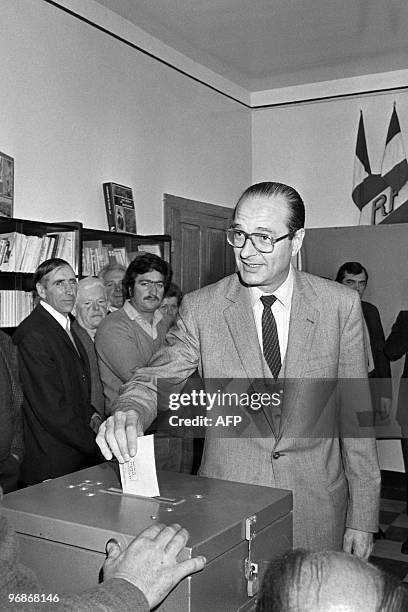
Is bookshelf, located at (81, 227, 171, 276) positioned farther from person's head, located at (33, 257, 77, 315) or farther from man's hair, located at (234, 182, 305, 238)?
man's hair, located at (234, 182, 305, 238)

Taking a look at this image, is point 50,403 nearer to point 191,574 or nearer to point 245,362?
point 245,362

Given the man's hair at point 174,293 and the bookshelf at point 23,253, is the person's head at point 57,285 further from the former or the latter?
the man's hair at point 174,293

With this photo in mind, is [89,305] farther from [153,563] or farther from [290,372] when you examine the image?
[153,563]

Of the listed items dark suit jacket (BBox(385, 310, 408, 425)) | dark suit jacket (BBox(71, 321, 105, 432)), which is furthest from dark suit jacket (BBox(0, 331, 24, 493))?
dark suit jacket (BBox(385, 310, 408, 425))

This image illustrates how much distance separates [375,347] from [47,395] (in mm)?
2978

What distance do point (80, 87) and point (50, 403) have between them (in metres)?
2.67

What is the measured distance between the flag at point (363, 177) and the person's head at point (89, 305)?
3.47 m

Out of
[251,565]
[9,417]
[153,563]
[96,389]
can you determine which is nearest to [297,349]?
[251,565]

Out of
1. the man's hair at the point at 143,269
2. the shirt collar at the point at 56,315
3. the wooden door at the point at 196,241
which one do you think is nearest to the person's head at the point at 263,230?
the shirt collar at the point at 56,315

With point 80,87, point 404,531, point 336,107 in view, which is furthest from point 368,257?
point 80,87

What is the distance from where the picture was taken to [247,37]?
18.9ft

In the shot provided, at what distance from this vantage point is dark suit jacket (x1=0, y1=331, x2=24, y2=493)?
2.88 metres

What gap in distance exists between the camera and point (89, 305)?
4.41 meters

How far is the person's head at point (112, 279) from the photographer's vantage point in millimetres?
4980
